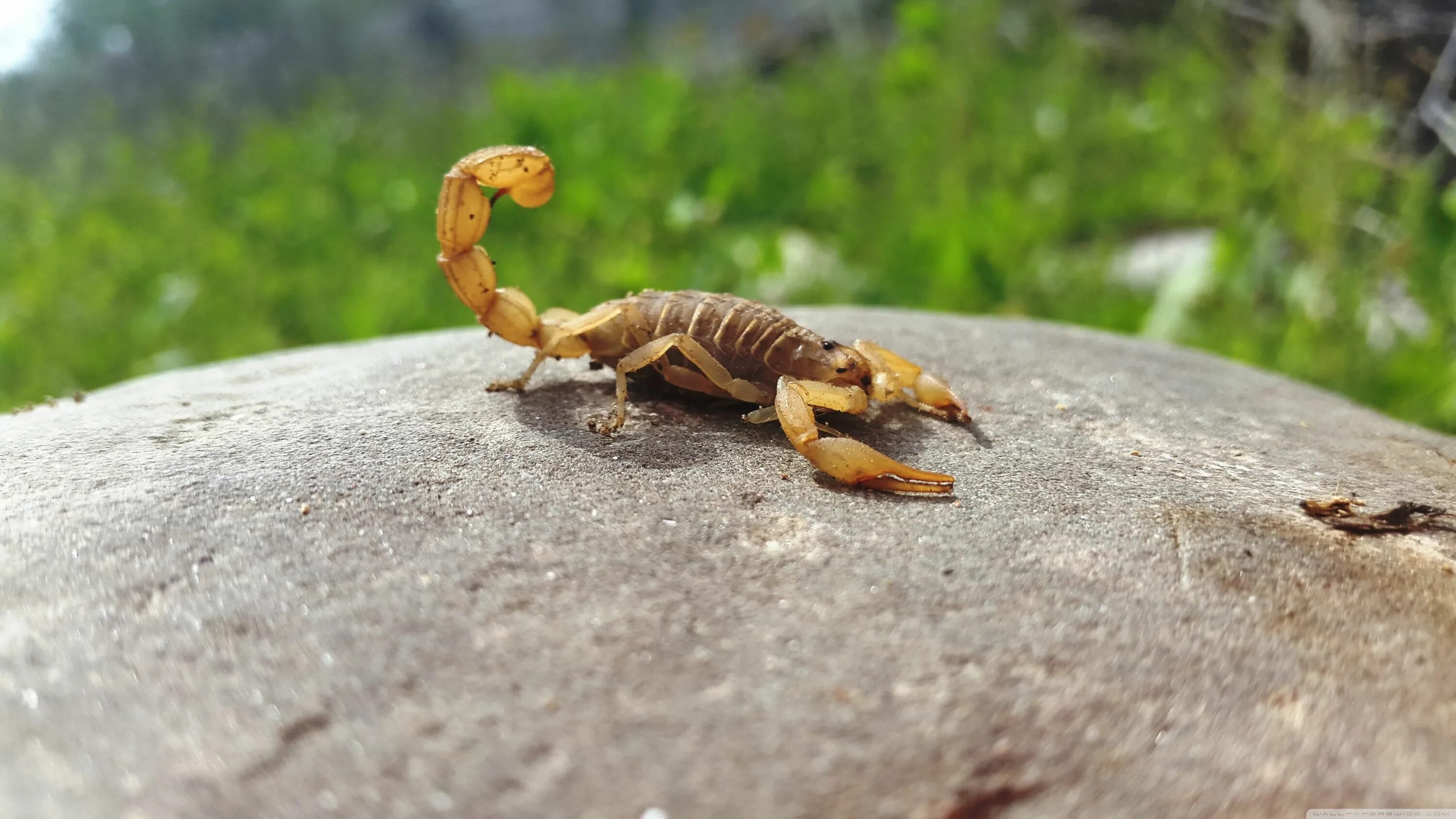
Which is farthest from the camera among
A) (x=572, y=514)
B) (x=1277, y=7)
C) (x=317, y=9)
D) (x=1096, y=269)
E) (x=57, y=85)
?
(x=317, y=9)

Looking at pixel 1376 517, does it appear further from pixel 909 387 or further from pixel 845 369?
pixel 845 369

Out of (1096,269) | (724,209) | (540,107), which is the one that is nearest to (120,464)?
(724,209)

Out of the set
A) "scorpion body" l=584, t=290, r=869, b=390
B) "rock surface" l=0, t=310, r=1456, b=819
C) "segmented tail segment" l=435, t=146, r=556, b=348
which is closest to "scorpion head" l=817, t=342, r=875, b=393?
"scorpion body" l=584, t=290, r=869, b=390

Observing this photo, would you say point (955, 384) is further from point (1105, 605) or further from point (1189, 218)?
point (1189, 218)

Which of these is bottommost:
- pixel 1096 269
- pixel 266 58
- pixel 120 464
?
pixel 120 464

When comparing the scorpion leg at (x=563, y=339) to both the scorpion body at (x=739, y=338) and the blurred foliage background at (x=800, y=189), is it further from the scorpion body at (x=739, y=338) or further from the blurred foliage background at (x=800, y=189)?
the blurred foliage background at (x=800, y=189)

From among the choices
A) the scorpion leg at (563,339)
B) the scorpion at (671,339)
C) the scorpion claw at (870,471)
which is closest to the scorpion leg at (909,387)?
the scorpion at (671,339)

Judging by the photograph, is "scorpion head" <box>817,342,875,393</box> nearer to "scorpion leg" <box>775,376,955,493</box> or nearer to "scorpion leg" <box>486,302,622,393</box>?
"scorpion leg" <box>775,376,955,493</box>
